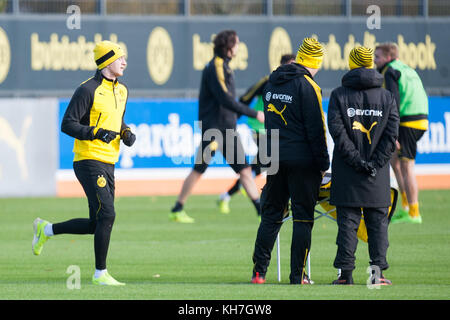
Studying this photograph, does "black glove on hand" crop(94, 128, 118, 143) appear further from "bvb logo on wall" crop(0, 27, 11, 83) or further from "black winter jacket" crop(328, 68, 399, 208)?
"bvb logo on wall" crop(0, 27, 11, 83)

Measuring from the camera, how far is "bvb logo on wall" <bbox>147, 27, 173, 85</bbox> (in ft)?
76.2

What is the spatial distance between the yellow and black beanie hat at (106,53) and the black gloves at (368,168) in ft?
7.14

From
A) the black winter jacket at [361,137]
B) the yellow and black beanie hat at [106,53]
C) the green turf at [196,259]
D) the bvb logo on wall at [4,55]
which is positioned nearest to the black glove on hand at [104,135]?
the yellow and black beanie hat at [106,53]

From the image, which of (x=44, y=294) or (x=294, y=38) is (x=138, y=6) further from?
(x=44, y=294)

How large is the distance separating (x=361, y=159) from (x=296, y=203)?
24.5 inches

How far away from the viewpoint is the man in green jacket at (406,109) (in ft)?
40.6

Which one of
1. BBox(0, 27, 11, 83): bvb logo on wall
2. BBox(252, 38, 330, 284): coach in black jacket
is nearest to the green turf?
BBox(252, 38, 330, 284): coach in black jacket

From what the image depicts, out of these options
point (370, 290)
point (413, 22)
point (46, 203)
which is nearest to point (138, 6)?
point (413, 22)

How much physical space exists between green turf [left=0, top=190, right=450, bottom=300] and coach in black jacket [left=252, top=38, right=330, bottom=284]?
0.48 meters

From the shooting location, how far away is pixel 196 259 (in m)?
9.85

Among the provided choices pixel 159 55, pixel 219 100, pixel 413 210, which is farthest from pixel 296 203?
pixel 159 55

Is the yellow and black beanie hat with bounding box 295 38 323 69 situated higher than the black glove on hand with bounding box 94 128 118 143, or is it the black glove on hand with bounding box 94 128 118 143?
the yellow and black beanie hat with bounding box 295 38 323 69

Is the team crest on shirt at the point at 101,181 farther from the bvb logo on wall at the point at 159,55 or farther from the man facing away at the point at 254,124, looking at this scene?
the bvb logo on wall at the point at 159,55

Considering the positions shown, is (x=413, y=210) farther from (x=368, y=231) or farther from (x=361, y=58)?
(x=361, y=58)
